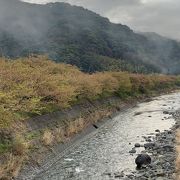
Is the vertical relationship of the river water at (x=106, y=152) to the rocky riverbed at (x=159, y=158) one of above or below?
below

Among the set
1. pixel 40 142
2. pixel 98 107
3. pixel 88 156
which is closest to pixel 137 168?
pixel 88 156

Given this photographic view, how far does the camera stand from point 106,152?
38906 mm

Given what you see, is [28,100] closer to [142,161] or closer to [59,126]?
[59,126]

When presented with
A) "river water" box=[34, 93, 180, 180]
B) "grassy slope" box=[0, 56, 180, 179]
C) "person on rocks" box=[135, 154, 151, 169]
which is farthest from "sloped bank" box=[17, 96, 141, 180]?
"person on rocks" box=[135, 154, 151, 169]

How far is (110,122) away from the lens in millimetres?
62281

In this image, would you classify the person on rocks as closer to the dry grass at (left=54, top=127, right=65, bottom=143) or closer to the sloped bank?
the sloped bank

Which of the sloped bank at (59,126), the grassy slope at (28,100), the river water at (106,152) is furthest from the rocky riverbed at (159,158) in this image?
the grassy slope at (28,100)

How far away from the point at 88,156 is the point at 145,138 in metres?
11.8

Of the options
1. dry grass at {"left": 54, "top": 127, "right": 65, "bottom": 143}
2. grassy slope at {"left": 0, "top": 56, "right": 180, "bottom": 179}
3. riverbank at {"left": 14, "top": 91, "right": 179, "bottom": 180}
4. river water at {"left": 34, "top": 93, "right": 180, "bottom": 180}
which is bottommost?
river water at {"left": 34, "top": 93, "right": 180, "bottom": 180}

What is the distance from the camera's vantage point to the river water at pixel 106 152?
30553 millimetres

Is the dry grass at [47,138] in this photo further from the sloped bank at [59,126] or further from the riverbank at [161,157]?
the riverbank at [161,157]

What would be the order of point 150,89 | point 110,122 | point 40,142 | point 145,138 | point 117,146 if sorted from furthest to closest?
point 150,89 < point 110,122 < point 145,138 < point 117,146 < point 40,142

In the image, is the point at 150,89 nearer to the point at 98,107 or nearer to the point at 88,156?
the point at 98,107

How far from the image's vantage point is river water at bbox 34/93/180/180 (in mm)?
30553
